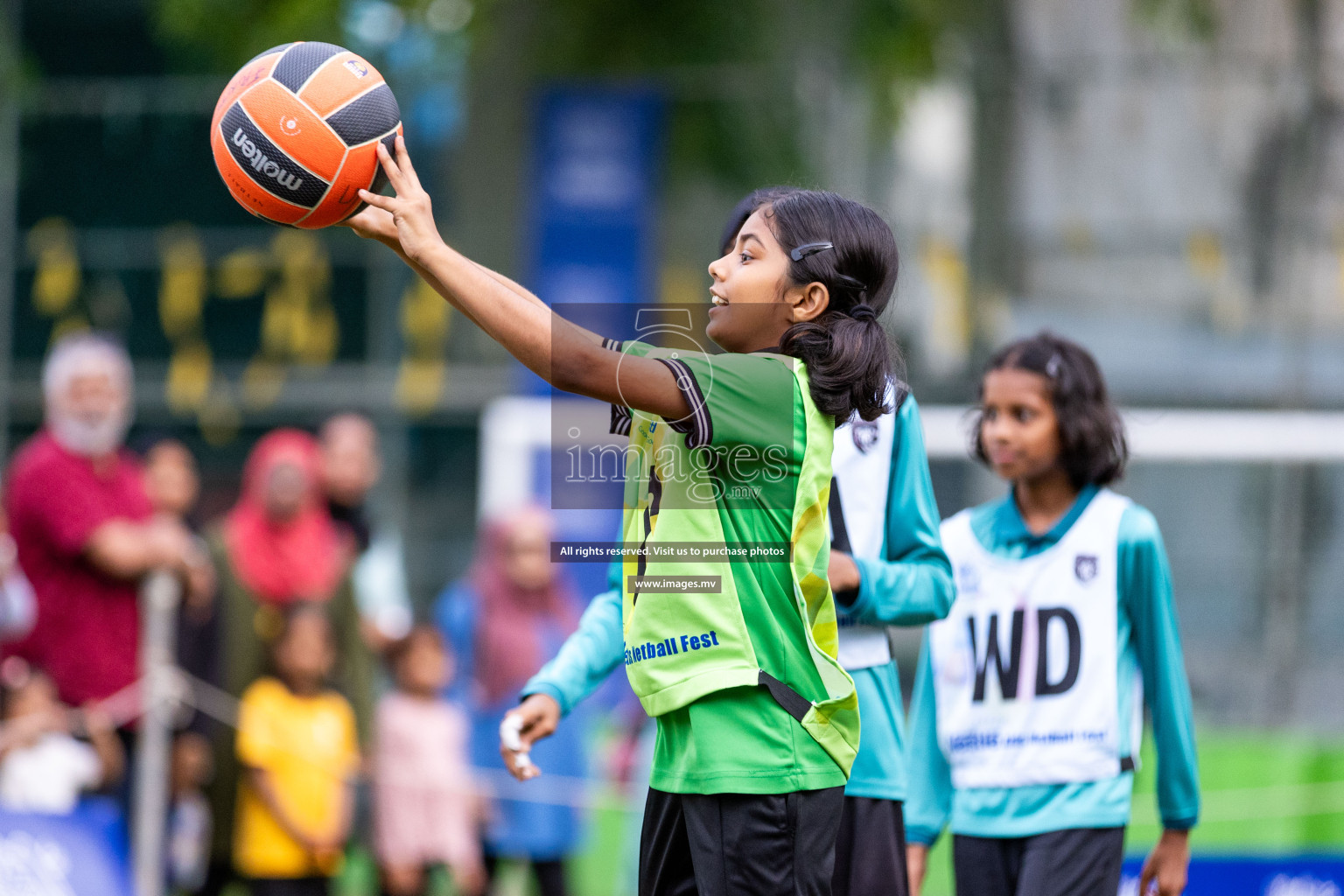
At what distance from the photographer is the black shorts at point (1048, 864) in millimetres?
3373

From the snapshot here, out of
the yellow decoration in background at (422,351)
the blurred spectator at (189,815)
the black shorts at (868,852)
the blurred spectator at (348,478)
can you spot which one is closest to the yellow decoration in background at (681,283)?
the yellow decoration in background at (422,351)

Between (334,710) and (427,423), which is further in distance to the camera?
(427,423)

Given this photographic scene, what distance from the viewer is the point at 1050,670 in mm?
3557

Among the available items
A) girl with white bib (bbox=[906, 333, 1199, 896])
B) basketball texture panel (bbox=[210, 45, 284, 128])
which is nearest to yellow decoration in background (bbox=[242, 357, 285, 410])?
girl with white bib (bbox=[906, 333, 1199, 896])

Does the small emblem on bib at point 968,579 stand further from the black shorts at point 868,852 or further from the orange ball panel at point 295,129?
the orange ball panel at point 295,129

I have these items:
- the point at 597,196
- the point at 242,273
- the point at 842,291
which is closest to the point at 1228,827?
the point at 842,291

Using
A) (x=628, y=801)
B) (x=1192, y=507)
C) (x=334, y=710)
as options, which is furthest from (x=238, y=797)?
(x=1192, y=507)

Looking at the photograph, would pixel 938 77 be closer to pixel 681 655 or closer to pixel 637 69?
pixel 637 69

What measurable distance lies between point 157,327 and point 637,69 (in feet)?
16.0

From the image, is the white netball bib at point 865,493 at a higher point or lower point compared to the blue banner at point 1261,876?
higher

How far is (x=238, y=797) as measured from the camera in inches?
237

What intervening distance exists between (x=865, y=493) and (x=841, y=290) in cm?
62

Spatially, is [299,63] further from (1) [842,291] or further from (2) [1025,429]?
(2) [1025,429]

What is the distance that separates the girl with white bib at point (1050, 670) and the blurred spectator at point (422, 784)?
3113mm
